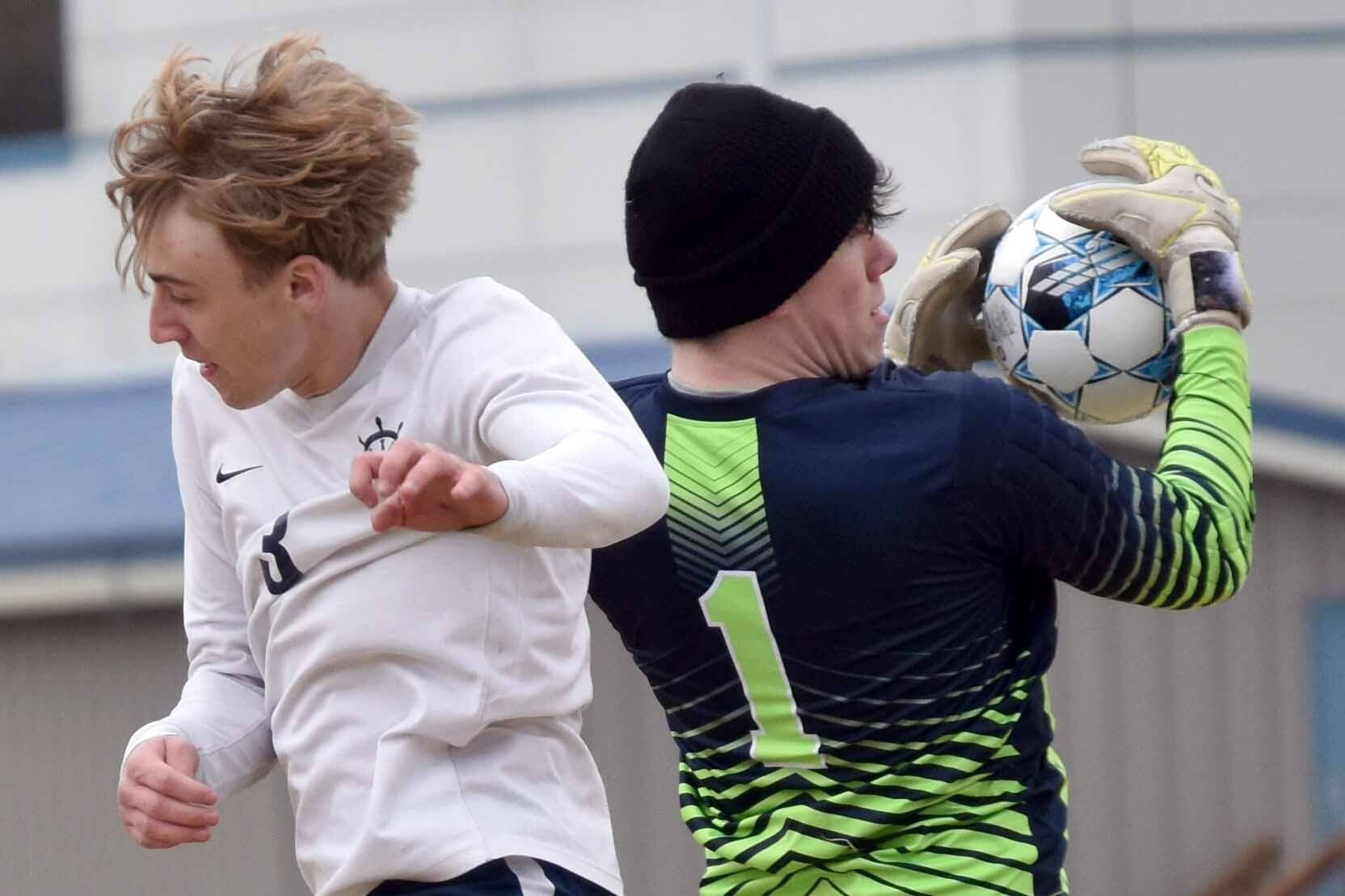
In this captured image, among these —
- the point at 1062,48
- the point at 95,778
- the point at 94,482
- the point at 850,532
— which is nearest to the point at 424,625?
the point at 850,532

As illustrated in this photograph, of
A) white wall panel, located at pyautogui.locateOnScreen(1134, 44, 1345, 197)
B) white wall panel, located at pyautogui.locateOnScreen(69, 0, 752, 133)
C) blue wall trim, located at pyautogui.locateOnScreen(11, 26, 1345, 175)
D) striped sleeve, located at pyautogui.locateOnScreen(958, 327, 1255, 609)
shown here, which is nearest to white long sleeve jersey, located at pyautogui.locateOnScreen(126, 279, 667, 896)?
striped sleeve, located at pyautogui.locateOnScreen(958, 327, 1255, 609)

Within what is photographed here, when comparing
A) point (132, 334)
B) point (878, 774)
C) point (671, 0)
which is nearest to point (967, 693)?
point (878, 774)

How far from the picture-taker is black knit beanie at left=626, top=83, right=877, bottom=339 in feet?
6.36

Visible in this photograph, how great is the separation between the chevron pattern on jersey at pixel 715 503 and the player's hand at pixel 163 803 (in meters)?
0.52

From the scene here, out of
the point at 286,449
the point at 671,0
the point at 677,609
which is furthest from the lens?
the point at 671,0

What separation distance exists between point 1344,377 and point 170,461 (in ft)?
10.3

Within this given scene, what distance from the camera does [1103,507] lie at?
185cm

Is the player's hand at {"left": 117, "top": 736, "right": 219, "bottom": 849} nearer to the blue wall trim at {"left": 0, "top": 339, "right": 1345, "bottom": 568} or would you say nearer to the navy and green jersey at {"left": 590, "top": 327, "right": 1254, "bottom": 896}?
the navy and green jersey at {"left": 590, "top": 327, "right": 1254, "bottom": 896}

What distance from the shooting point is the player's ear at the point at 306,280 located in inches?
70.0

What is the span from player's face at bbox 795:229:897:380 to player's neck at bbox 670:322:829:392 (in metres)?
0.02

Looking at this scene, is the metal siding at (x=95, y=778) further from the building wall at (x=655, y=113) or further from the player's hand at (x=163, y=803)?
the player's hand at (x=163, y=803)

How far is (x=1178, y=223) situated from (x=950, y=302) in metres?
0.33

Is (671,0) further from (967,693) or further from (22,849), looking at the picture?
(967,693)

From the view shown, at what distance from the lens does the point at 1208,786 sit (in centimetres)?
505
